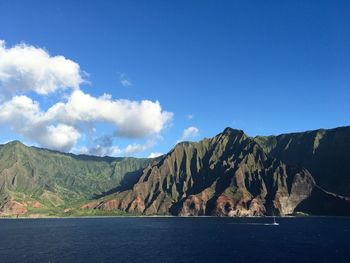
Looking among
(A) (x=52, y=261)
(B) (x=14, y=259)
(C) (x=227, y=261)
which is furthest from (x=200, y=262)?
(B) (x=14, y=259)

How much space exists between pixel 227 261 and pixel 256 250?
108 ft

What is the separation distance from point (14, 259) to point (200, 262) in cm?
7042

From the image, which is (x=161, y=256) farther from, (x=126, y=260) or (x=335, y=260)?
(x=335, y=260)

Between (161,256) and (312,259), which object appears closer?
(312,259)

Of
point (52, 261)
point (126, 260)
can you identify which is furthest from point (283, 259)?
point (52, 261)

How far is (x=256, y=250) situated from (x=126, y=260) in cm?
5864

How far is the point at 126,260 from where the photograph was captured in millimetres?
164250

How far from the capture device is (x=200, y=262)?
522ft

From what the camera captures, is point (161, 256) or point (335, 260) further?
point (161, 256)

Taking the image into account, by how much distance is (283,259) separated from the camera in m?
162

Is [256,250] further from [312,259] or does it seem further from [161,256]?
[161,256]

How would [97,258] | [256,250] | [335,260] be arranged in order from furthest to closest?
[256,250], [97,258], [335,260]

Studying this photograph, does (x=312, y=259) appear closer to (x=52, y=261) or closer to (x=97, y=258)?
(x=97, y=258)

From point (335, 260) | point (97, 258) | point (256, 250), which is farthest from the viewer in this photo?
point (256, 250)
